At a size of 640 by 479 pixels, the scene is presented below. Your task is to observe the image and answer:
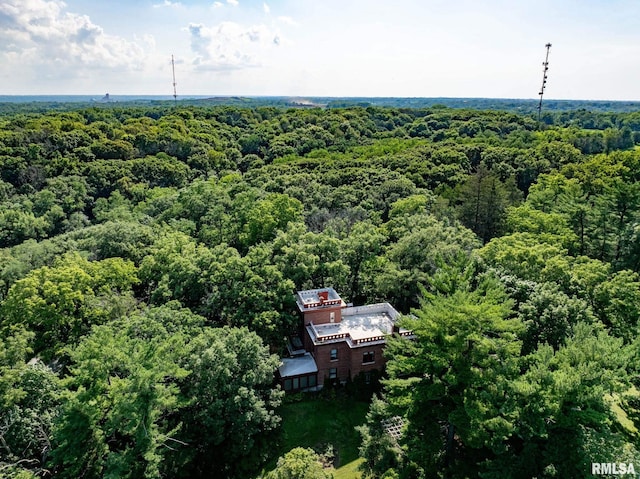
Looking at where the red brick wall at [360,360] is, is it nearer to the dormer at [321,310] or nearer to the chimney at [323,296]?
the dormer at [321,310]

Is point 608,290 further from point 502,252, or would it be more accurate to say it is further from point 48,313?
point 48,313

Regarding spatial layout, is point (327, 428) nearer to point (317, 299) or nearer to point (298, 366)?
point (298, 366)

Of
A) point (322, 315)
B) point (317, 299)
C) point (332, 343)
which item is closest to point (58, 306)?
point (317, 299)

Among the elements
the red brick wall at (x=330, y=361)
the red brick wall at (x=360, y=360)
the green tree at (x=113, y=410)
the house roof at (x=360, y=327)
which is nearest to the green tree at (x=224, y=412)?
the green tree at (x=113, y=410)

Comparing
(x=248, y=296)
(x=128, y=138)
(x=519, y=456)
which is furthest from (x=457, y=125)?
(x=519, y=456)

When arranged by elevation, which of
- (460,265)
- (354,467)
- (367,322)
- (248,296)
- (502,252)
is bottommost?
(354,467)

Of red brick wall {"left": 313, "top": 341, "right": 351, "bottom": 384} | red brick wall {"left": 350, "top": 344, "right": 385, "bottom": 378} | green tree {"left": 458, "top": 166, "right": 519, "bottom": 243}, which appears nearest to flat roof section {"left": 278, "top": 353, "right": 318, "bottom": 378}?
red brick wall {"left": 313, "top": 341, "right": 351, "bottom": 384}
